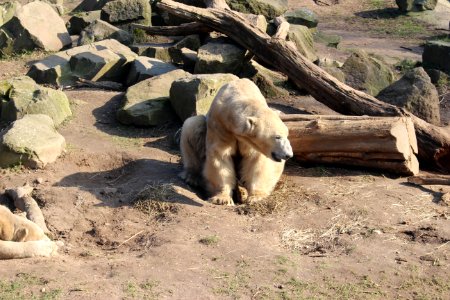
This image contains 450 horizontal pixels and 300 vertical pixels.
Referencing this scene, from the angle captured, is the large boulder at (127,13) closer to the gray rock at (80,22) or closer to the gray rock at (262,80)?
the gray rock at (80,22)

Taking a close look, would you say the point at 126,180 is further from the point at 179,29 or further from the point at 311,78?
the point at 179,29

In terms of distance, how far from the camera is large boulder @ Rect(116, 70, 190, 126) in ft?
35.1

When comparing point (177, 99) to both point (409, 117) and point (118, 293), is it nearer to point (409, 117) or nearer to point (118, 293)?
point (409, 117)

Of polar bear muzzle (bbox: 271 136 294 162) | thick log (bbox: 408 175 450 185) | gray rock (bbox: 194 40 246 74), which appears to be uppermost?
polar bear muzzle (bbox: 271 136 294 162)

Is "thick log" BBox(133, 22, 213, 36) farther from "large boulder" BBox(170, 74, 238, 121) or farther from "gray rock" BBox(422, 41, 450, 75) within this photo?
"gray rock" BBox(422, 41, 450, 75)

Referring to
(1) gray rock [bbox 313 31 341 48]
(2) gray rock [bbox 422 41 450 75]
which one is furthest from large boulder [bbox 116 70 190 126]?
(1) gray rock [bbox 313 31 341 48]

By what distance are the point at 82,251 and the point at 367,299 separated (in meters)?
2.96

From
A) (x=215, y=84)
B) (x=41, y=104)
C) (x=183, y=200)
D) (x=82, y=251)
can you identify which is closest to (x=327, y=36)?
(x=215, y=84)

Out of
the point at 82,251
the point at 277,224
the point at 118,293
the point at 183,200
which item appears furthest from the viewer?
the point at 183,200

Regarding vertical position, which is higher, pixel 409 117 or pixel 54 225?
pixel 409 117

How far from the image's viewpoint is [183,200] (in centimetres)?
814

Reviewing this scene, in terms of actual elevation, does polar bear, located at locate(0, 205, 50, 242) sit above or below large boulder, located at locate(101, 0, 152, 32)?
above

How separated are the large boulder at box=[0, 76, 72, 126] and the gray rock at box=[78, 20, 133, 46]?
3.50 m

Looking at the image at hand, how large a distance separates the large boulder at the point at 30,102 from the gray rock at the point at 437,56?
755 centimetres
